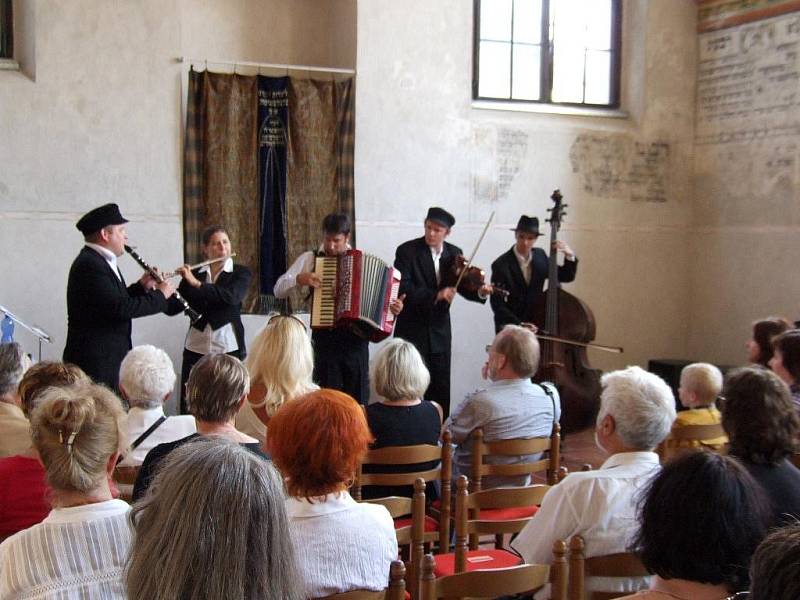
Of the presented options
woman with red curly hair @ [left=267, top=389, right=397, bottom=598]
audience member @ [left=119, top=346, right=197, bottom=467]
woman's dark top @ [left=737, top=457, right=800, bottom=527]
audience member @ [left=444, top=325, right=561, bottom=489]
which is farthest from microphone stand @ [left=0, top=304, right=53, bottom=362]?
woman's dark top @ [left=737, top=457, right=800, bottom=527]

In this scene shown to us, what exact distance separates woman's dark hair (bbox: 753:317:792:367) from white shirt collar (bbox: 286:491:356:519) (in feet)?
9.83

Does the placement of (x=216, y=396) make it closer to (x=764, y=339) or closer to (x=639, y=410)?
(x=639, y=410)

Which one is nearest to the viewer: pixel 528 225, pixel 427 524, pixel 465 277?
pixel 427 524

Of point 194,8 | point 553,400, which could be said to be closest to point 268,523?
point 553,400

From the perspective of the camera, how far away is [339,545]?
236cm

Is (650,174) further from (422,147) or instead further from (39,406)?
(39,406)

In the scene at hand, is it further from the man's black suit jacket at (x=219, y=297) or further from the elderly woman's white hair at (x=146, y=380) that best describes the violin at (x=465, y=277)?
the elderly woman's white hair at (x=146, y=380)

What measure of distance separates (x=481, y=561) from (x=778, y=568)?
219cm

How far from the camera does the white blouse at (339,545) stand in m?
2.32

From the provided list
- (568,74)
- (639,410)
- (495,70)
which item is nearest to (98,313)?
(639,410)

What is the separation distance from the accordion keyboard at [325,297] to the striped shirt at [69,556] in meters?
3.46

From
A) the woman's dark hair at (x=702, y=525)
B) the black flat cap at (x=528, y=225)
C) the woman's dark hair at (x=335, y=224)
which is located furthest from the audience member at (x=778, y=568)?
the black flat cap at (x=528, y=225)

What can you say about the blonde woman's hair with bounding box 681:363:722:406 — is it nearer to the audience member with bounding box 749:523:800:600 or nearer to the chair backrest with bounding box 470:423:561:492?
the chair backrest with bounding box 470:423:561:492

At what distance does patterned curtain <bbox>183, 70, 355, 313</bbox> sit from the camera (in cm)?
735
